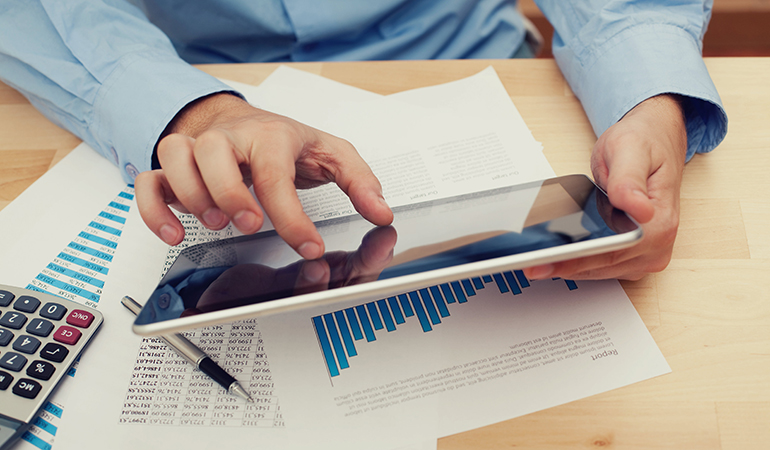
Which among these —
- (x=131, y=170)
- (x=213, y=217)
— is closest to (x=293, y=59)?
(x=131, y=170)

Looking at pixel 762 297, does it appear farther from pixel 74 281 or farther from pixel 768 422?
pixel 74 281

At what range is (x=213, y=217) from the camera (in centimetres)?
34

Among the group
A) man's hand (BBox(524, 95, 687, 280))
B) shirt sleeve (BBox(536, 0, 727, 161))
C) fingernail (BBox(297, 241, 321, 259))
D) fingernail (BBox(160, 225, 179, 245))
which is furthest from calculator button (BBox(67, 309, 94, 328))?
shirt sleeve (BBox(536, 0, 727, 161))

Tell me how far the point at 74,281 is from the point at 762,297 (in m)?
0.59

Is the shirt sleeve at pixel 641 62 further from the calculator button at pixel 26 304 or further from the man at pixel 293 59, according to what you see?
the calculator button at pixel 26 304

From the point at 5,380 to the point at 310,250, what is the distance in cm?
25

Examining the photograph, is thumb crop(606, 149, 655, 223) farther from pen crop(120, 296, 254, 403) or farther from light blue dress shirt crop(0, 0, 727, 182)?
pen crop(120, 296, 254, 403)

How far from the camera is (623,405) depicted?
1.04 feet

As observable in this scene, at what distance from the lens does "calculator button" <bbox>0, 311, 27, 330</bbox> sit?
0.36m

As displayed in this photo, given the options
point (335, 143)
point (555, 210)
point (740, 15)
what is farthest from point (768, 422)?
point (740, 15)

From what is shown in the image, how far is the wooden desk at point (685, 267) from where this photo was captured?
310 mm

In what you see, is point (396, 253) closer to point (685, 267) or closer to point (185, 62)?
point (685, 267)

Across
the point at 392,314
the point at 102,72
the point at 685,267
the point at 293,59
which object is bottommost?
the point at 685,267

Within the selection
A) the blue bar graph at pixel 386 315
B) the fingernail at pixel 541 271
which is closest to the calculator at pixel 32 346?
the blue bar graph at pixel 386 315
